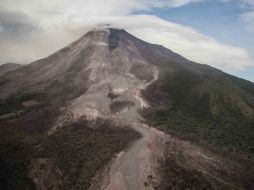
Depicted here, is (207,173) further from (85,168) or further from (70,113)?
(70,113)

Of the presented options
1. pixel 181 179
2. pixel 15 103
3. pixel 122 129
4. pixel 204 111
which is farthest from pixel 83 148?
pixel 204 111

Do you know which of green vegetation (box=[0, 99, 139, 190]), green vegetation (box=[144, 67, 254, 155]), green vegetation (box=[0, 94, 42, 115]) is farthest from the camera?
green vegetation (box=[0, 94, 42, 115])

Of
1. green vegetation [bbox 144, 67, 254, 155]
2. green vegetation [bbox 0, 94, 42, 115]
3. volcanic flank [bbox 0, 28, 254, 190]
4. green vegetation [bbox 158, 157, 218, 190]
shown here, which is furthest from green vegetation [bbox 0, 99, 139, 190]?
green vegetation [bbox 144, 67, 254, 155]

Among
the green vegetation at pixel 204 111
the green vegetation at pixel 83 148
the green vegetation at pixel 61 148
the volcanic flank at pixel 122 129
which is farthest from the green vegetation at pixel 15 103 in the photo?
the green vegetation at pixel 204 111

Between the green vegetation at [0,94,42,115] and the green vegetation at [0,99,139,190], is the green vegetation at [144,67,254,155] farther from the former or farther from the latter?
the green vegetation at [0,94,42,115]

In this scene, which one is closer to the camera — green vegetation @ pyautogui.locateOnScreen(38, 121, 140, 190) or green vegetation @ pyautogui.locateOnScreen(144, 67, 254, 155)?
green vegetation @ pyautogui.locateOnScreen(38, 121, 140, 190)

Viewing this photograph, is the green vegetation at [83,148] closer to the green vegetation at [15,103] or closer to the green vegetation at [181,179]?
the green vegetation at [181,179]

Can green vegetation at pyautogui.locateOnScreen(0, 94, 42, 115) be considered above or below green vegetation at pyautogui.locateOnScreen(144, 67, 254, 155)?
below

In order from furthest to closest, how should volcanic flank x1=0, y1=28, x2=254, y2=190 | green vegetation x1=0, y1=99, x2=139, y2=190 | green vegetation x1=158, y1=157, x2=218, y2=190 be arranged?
green vegetation x1=0, y1=99, x2=139, y2=190 → volcanic flank x1=0, y1=28, x2=254, y2=190 → green vegetation x1=158, y1=157, x2=218, y2=190

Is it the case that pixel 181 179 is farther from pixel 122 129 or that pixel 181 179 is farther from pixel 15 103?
pixel 15 103
